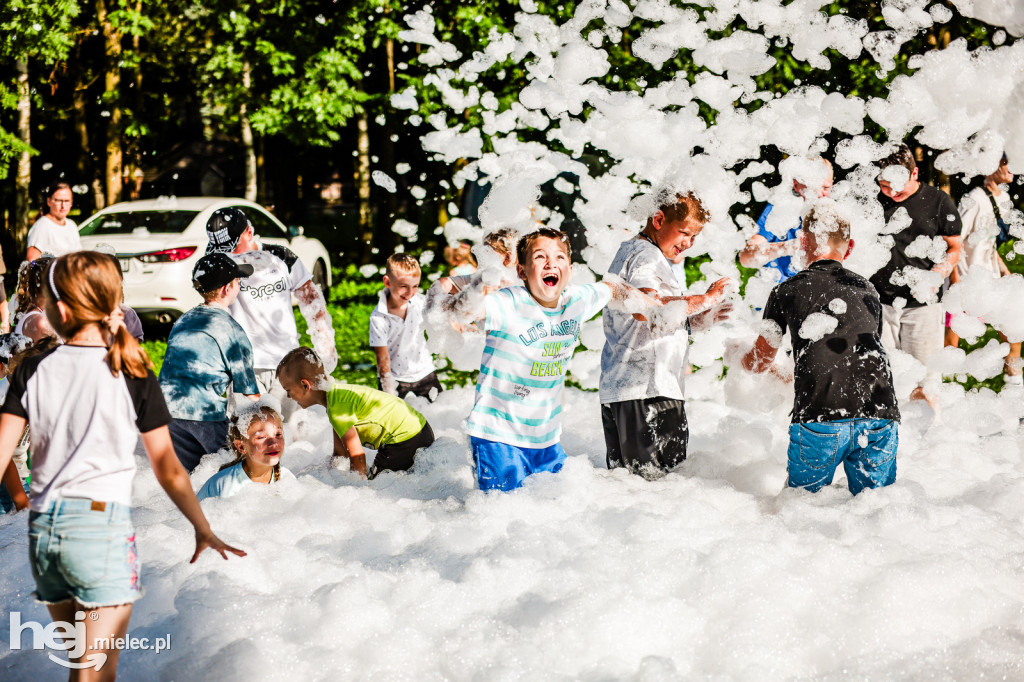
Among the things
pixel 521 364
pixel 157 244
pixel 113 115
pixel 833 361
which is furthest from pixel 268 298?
pixel 113 115

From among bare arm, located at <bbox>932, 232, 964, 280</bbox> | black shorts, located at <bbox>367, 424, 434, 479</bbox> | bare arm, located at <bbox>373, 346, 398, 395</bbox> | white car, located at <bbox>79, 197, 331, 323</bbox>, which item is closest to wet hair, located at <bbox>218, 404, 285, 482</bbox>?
black shorts, located at <bbox>367, 424, 434, 479</bbox>

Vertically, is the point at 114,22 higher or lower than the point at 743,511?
higher

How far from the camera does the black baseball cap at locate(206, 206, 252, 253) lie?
6.00 m

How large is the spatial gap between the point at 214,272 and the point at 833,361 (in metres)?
3.28

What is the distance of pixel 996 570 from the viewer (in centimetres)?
408

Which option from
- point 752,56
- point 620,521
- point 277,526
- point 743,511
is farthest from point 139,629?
point 752,56

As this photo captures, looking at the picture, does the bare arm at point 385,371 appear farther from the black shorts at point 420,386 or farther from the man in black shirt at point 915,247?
the man in black shirt at point 915,247

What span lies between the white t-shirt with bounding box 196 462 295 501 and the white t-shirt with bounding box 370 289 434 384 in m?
2.00

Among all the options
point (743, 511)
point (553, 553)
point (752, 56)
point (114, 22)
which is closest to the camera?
point (553, 553)

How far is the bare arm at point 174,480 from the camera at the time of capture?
3117 mm

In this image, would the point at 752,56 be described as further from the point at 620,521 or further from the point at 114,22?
the point at 114,22

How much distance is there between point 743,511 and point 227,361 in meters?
2.85

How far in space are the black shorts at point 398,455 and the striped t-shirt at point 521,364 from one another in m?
1.20

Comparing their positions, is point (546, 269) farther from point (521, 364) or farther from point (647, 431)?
point (647, 431)
